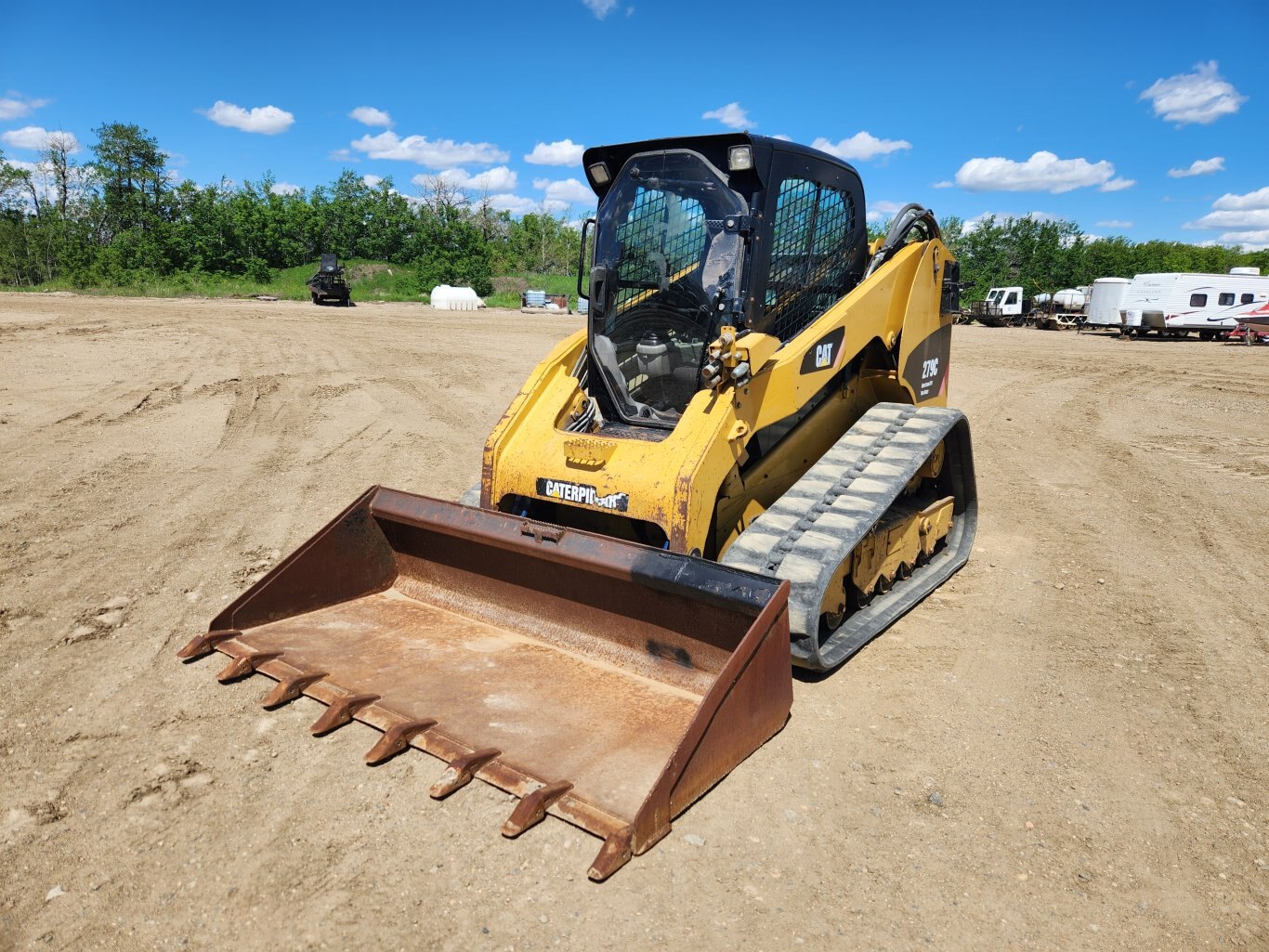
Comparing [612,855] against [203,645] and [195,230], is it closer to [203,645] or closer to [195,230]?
[203,645]

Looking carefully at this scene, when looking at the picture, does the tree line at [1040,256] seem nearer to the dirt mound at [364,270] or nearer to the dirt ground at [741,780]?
the dirt mound at [364,270]

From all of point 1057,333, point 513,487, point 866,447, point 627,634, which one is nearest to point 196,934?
point 627,634

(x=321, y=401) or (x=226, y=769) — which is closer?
(x=226, y=769)

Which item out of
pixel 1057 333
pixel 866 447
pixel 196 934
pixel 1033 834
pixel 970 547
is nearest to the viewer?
pixel 196 934

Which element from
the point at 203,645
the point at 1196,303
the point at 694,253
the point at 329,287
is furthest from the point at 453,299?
the point at 203,645

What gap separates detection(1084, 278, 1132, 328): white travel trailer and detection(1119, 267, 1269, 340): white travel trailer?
4.82ft

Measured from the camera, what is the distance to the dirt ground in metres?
2.48

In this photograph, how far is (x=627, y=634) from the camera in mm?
3762

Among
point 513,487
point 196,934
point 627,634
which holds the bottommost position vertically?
point 196,934

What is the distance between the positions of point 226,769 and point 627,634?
164cm

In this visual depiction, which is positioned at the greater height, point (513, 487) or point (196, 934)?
point (513, 487)

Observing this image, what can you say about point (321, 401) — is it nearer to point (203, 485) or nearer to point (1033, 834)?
point (203, 485)

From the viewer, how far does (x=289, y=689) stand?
3.53 metres

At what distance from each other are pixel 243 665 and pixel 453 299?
114ft
